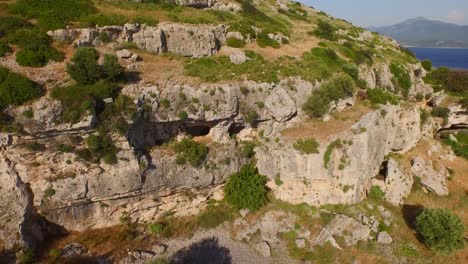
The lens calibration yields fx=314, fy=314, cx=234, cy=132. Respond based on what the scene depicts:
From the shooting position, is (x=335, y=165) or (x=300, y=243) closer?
(x=300, y=243)

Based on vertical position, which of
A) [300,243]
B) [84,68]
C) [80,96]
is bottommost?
[300,243]

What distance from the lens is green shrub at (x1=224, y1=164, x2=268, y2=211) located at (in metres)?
31.3

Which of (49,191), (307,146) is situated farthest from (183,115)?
(49,191)

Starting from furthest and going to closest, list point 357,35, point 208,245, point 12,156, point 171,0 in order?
point 357,35 < point 171,0 < point 208,245 < point 12,156

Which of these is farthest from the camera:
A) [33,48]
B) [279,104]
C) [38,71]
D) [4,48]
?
[279,104]

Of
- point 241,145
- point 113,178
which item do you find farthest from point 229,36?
point 113,178

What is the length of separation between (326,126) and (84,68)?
23967mm

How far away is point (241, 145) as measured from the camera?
3303 cm

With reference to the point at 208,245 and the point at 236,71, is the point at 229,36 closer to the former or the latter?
the point at 236,71

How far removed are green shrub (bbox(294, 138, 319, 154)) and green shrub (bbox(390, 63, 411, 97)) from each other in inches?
1052

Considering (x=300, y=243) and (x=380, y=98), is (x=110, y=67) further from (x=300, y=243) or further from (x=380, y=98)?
(x=380, y=98)

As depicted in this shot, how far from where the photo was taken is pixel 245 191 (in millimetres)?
31328

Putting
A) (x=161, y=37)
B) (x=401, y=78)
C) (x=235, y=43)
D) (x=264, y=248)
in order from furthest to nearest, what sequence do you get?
(x=401, y=78) < (x=235, y=43) < (x=161, y=37) < (x=264, y=248)

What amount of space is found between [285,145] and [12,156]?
2320cm
